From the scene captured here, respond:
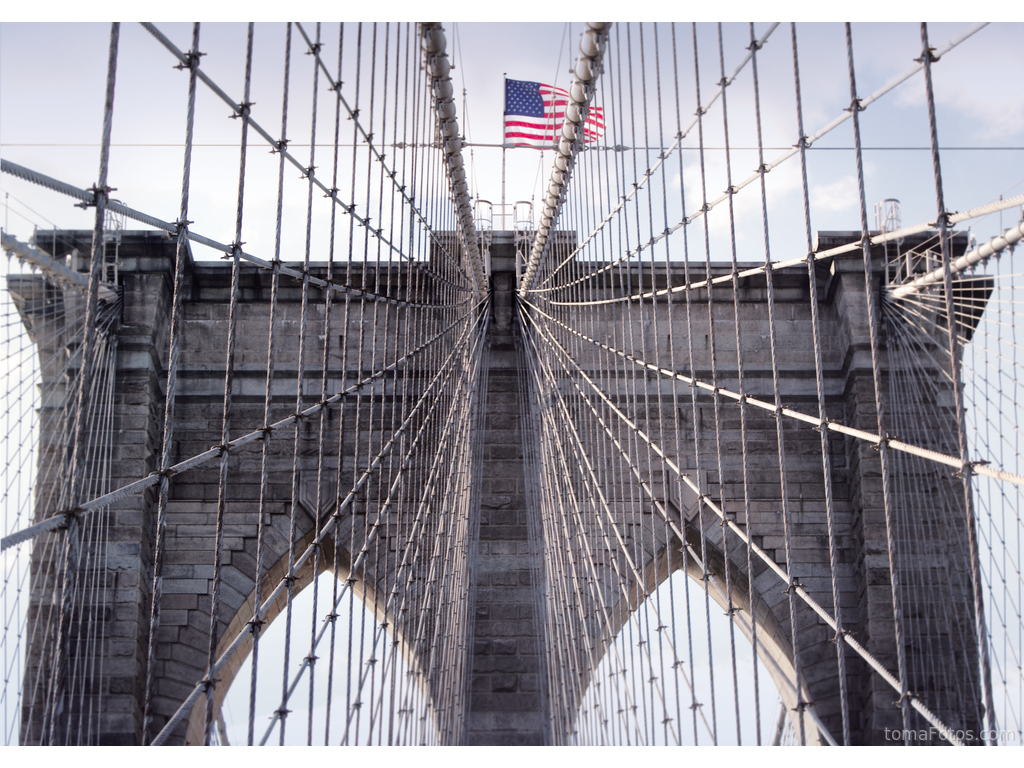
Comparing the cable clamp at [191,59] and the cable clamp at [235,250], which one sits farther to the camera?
the cable clamp at [235,250]

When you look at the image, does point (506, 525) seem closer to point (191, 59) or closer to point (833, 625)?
point (833, 625)

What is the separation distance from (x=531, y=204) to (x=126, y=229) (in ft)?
13.4

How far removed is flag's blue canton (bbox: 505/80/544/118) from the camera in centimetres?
1055

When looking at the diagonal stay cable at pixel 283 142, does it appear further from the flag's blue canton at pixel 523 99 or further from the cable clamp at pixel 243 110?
the flag's blue canton at pixel 523 99

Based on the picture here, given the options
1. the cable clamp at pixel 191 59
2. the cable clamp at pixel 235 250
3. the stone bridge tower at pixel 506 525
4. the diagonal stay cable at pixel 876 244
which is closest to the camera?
the diagonal stay cable at pixel 876 244

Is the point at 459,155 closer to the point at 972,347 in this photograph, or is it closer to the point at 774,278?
the point at 774,278

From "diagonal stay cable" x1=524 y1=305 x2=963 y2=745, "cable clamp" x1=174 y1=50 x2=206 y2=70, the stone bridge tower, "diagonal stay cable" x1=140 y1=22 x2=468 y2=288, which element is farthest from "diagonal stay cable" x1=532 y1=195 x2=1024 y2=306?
"cable clamp" x1=174 y1=50 x2=206 y2=70

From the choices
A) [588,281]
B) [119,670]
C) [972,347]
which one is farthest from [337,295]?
[972,347]

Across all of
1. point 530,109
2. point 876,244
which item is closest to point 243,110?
point 876,244

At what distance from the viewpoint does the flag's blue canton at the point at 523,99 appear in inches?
415

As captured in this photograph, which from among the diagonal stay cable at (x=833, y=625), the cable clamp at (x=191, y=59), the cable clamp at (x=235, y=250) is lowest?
the diagonal stay cable at (x=833, y=625)

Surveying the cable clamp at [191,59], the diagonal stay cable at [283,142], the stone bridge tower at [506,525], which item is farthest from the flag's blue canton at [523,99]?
the cable clamp at [191,59]

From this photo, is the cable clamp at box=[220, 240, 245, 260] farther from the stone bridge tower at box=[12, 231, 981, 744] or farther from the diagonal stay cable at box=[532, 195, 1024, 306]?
the stone bridge tower at box=[12, 231, 981, 744]

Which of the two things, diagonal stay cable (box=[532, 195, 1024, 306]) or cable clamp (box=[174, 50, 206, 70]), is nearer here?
diagonal stay cable (box=[532, 195, 1024, 306])
